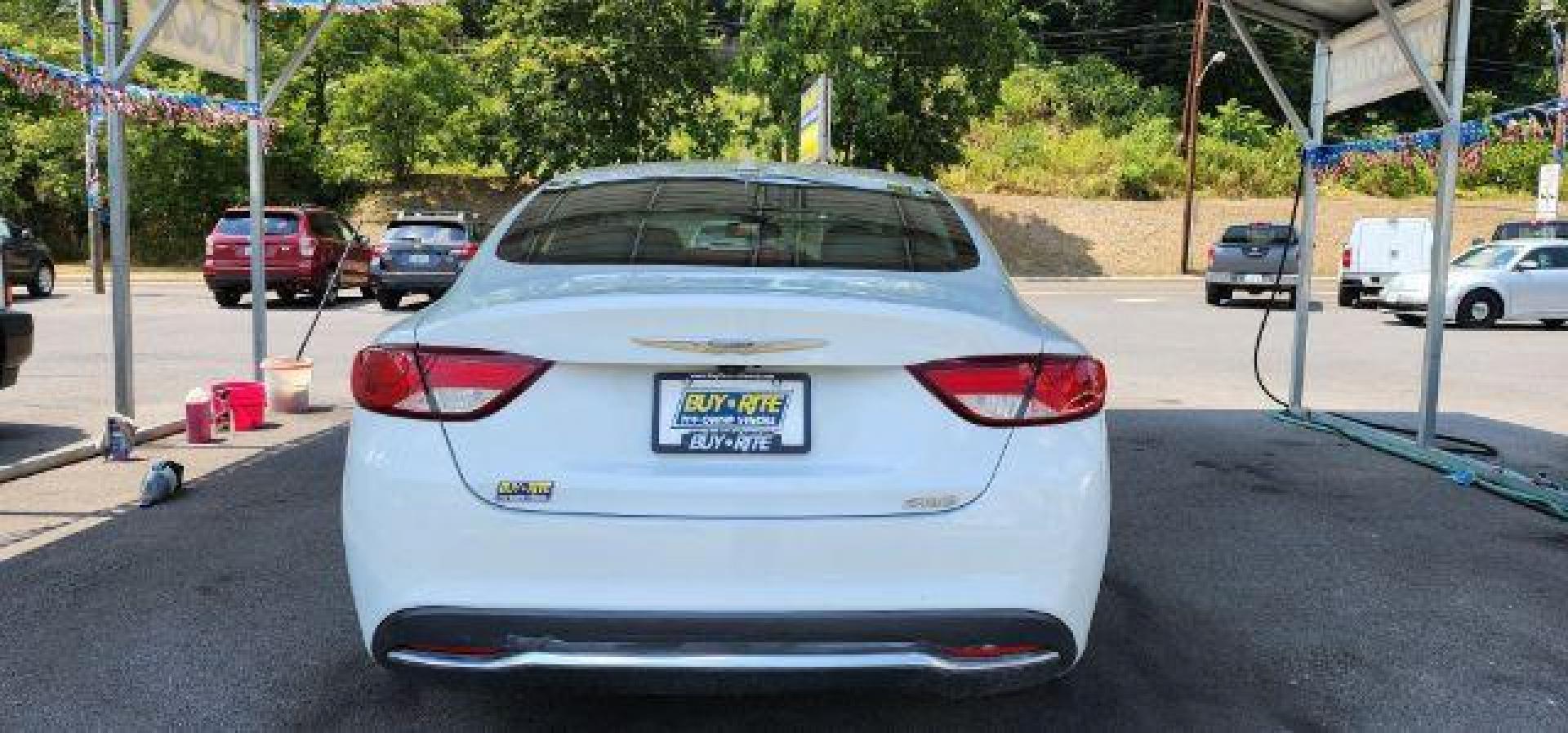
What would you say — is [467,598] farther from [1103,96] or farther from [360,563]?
[1103,96]

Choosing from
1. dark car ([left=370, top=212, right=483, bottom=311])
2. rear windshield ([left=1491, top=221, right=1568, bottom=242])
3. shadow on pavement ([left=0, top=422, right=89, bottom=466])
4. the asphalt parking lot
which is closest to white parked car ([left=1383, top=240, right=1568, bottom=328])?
rear windshield ([left=1491, top=221, right=1568, bottom=242])

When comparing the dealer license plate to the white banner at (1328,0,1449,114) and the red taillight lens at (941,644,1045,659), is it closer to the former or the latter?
the red taillight lens at (941,644,1045,659)

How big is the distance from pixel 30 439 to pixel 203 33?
2.99 meters

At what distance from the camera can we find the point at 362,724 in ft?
11.0

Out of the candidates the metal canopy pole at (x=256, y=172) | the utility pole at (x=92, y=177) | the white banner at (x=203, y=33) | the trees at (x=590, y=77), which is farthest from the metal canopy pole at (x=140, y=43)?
the trees at (x=590, y=77)

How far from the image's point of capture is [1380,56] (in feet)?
27.5

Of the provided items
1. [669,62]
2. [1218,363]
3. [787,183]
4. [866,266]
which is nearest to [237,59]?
[787,183]

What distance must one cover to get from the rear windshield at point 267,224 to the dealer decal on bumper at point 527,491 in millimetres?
19459

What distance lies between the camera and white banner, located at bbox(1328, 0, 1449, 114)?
7375mm

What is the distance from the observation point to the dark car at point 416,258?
19.5 meters

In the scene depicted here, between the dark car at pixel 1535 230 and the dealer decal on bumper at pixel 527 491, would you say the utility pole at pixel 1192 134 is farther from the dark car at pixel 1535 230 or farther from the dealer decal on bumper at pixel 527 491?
the dealer decal on bumper at pixel 527 491

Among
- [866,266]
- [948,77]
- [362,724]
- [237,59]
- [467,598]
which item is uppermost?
[948,77]

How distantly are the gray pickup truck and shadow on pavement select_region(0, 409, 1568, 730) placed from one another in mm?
17254

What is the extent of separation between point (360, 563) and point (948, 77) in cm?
3472
